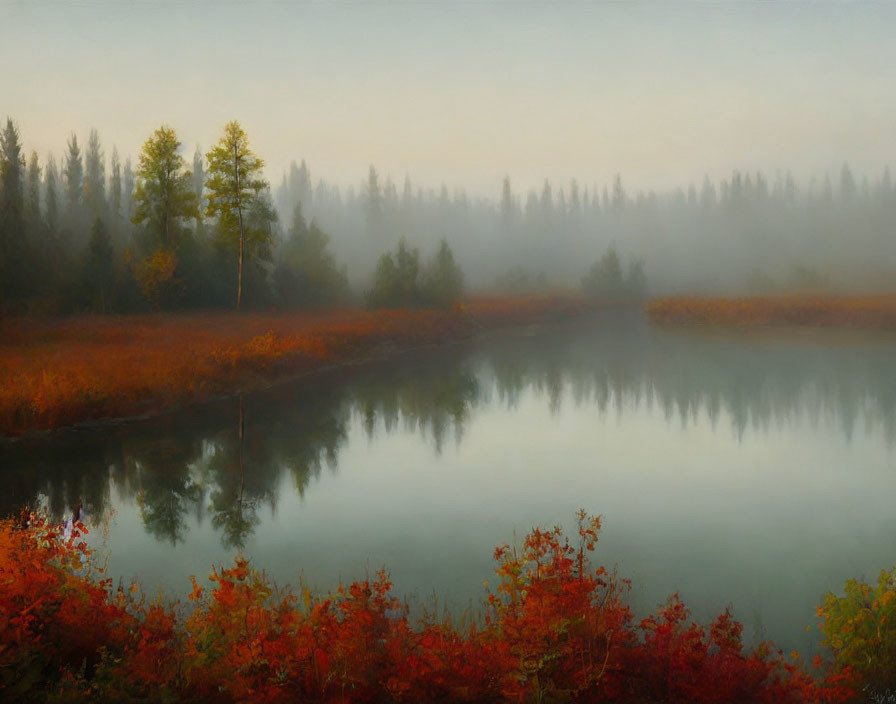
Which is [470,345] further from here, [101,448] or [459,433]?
[101,448]

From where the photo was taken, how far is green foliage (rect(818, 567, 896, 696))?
768 centimetres

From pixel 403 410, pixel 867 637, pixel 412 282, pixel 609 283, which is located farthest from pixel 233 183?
pixel 609 283

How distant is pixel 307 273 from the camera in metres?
64.3

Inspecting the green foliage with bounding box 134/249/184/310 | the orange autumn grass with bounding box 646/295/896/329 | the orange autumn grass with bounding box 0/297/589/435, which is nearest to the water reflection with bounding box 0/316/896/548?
the orange autumn grass with bounding box 0/297/589/435

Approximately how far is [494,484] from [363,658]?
36.9 feet

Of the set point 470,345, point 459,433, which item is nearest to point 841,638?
point 459,433

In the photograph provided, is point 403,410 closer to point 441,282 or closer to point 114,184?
point 441,282

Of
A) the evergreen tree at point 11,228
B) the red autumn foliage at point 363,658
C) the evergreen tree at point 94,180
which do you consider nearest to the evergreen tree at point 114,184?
the evergreen tree at point 94,180

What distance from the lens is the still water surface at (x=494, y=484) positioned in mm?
12516

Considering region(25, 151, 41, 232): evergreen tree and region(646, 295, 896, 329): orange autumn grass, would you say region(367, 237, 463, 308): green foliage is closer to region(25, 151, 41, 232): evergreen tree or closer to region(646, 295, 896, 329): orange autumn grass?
region(646, 295, 896, 329): orange autumn grass

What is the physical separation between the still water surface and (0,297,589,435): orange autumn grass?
1.23 m

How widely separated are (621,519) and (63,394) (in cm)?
1838

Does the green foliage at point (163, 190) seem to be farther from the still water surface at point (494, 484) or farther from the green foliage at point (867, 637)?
the green foliage at point (867, 637)

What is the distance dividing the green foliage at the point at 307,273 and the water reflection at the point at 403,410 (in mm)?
17033
